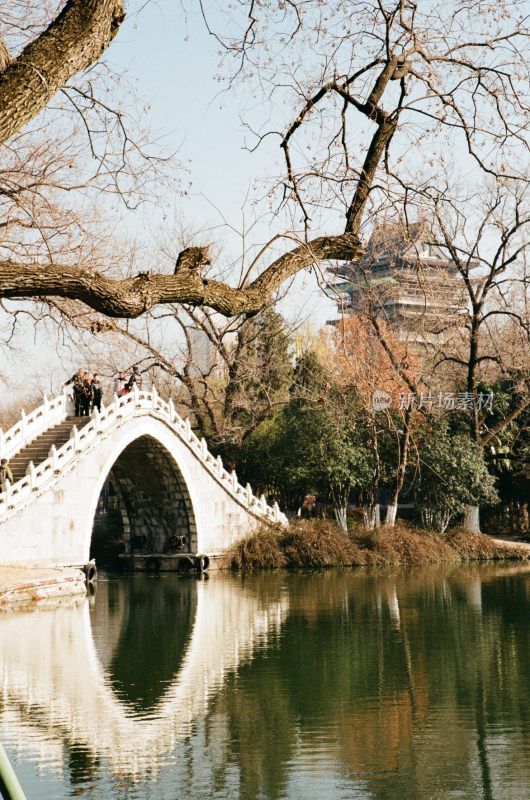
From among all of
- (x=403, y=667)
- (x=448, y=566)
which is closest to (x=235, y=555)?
(x=448, y=566)

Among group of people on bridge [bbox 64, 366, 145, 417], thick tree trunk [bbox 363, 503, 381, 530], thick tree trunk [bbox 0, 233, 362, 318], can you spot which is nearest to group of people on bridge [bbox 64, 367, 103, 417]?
group of people on bridge [bbox 64, 366, 145, 417]

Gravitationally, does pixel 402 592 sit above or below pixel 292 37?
below

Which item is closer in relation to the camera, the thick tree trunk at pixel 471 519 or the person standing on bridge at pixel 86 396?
the person standing on bridge at pixel 86 396

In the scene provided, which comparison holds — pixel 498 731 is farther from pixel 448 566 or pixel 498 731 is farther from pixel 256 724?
pixel 448 566

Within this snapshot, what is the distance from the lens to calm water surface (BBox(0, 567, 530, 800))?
7480mm

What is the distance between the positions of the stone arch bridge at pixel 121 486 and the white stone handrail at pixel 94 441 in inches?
0.9

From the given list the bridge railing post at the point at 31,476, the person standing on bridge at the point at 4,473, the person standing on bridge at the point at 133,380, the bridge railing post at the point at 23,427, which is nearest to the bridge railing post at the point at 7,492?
the person standing on bridge at the point at 4,473

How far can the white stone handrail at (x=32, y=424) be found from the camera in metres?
22.7

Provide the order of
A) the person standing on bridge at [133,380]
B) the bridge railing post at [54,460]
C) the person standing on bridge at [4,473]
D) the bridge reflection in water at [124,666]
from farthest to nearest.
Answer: the person standing on bridge at [133,380] < the bridge railing post at [54,460] < the person standing on bridge at [4,473] < the bridge reflection in water at [124,666]

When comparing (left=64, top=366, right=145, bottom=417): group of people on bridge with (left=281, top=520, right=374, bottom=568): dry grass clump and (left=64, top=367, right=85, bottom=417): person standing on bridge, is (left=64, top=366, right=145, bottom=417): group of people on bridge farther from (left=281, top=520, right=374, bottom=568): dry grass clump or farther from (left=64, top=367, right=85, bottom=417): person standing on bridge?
(left=281, top=520, right=374, bottom=568): dry grass clump

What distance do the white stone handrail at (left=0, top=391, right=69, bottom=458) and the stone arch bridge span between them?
2cm

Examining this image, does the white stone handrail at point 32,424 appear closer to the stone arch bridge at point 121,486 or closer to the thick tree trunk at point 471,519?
the stone arch bridge at point 121,486

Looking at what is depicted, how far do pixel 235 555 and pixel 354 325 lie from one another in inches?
474

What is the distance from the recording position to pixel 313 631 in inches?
600
